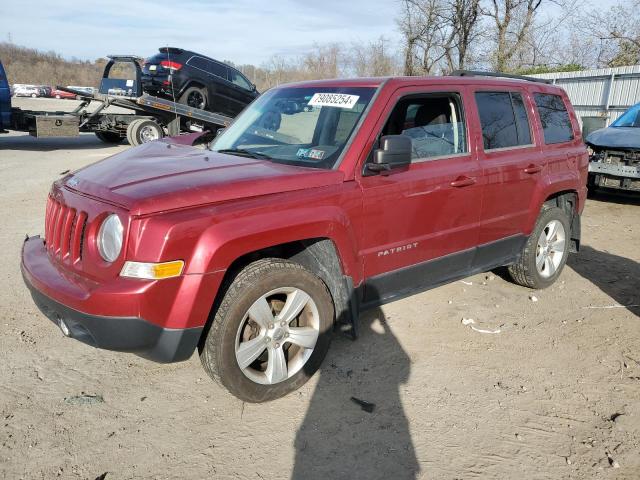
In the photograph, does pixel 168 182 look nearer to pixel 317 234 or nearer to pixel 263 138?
pixel 317 234

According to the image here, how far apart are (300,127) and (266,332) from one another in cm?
156

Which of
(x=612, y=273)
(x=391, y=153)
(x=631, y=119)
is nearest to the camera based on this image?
(x=391, y=153)

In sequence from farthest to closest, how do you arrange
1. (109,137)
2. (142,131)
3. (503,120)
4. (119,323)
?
(109,137)
(142,131)
(503,120)
(119,323)

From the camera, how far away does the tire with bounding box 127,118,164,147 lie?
46.0 feet

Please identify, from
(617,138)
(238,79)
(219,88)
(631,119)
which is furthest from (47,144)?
(631,119)

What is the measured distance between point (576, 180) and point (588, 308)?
1244mm

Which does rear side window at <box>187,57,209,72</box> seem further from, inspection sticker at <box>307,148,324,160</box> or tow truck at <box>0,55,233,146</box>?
inspection sticker at <box>307,148,324,160</box>

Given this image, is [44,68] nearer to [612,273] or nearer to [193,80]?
[193,80]

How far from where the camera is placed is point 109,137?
53.8ft

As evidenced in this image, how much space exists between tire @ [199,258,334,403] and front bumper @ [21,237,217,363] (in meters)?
0.18

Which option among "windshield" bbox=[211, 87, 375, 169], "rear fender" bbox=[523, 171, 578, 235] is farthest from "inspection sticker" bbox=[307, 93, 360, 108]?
"rear fender" bbox=[523, 171, 578, 235]

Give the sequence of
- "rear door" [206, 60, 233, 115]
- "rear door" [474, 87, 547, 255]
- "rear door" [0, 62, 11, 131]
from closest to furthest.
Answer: "rear door" [474, 87, 547, 255], "rear door" [0, 62, 11, 131], "rear door" [206, 60, 233, 115]

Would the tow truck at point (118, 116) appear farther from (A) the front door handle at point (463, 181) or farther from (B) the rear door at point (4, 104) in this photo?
(A) the front door handle at point (463, 181)

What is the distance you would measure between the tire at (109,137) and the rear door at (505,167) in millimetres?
14228
